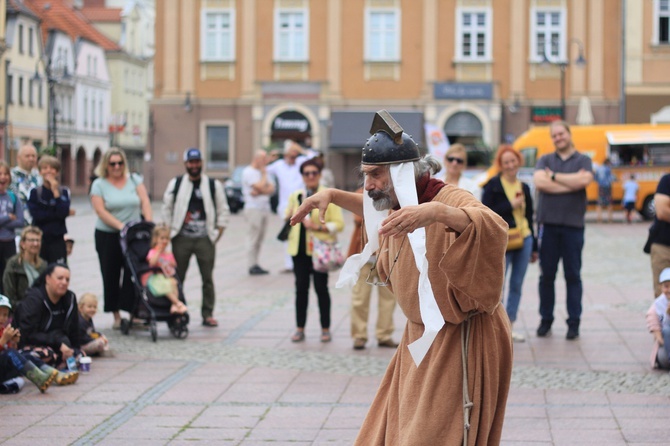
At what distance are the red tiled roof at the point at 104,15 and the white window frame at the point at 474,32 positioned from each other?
42.3 meters

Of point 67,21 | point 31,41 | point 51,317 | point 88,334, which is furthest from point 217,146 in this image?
point 51,317

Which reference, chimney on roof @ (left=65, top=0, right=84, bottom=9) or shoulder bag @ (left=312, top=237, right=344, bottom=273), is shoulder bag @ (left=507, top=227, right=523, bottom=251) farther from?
chimney on roof @ (left=65, top=0, right=84, bottom=9)

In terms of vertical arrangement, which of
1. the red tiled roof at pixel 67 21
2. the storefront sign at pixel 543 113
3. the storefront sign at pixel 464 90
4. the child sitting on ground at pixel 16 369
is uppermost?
the red tiled roof at pixel 67 21

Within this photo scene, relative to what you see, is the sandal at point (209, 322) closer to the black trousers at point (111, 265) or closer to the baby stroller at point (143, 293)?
the baby stroller at point (143, 293)

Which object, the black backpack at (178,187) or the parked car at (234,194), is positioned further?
the parked car at (234,194)

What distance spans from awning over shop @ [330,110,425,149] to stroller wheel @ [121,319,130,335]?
1387 inches

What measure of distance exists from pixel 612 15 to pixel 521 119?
17.2ft

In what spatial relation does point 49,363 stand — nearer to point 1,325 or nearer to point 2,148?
point 1,325

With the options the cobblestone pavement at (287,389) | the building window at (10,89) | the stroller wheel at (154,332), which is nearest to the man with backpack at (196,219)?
the cobblestone pavement at (287,389)

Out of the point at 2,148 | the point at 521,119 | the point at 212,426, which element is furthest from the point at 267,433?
the point at 2,148

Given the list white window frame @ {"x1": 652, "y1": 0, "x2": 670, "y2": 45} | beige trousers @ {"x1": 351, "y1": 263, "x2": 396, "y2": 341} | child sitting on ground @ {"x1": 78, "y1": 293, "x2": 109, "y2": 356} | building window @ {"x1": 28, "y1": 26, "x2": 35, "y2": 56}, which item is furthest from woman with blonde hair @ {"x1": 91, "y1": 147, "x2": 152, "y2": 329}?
building window @ {"x1": 28, "y1": 26, "x2": 35, "y2": 56}

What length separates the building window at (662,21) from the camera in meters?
46.5

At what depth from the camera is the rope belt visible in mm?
4320

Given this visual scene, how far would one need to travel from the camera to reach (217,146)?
49062 mm
